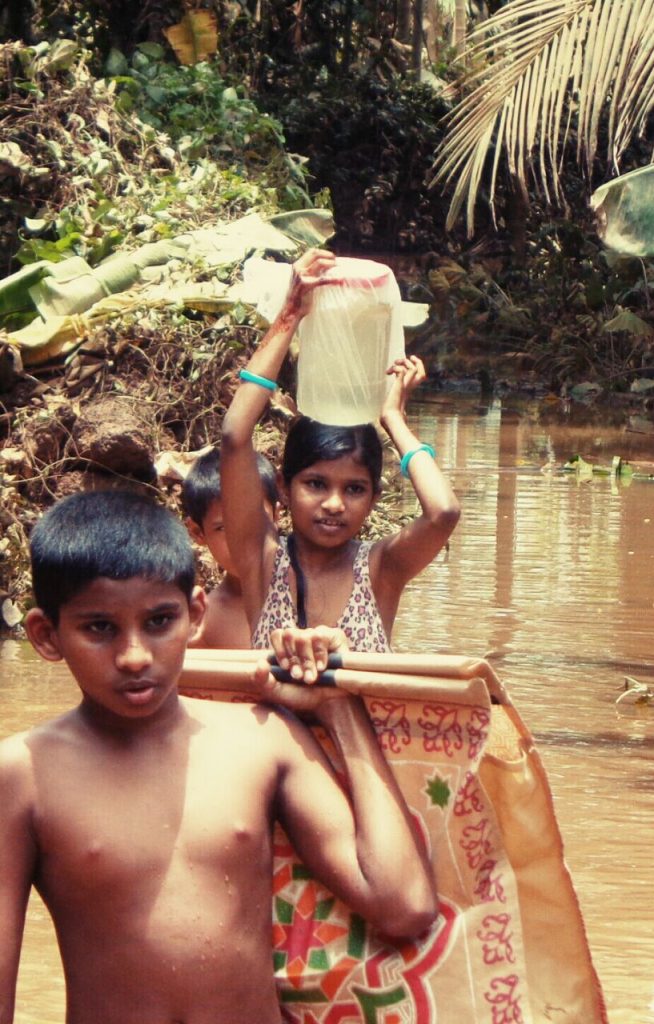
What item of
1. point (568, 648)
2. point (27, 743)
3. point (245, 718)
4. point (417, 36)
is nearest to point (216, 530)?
point (245, 718)

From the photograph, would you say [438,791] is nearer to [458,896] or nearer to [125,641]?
[458,896]

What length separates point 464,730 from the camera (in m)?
1.80

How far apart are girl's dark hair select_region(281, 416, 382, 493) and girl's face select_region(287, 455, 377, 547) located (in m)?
0.01

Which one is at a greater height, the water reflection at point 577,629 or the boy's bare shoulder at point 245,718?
the boy's bare shoulder at point 245,718

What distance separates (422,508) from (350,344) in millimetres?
505

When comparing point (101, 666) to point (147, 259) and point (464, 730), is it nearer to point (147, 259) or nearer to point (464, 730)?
point (464, 730)

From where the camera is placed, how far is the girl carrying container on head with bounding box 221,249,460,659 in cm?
265

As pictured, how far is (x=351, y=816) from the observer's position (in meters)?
1.82

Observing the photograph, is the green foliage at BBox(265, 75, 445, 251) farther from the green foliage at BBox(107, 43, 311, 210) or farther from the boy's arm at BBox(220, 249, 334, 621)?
the boy's arm at BBox(220, 249, 334, 621)

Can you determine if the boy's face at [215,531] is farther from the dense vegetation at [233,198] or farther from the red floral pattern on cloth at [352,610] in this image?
the dense vegetation at [233,198]

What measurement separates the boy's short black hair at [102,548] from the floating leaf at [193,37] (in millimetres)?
10875

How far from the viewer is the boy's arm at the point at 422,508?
8.23 ft

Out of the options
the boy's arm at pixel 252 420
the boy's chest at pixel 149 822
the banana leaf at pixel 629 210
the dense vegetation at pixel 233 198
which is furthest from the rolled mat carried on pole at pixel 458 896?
the dense vegetation at pixel 233 198

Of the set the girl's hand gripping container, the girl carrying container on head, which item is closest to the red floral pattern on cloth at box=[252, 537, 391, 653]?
the girl carrying container on head
